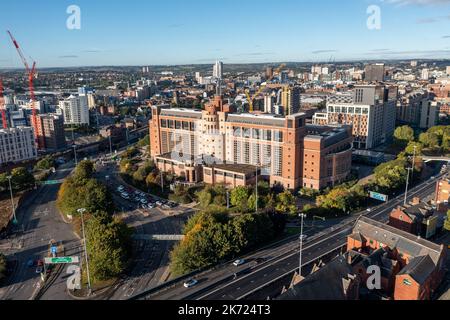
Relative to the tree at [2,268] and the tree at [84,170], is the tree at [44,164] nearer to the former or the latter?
the tree at [84,170]

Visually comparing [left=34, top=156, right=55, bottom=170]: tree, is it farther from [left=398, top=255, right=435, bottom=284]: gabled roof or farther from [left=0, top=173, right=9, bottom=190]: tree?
[left=398, top=255, right=435, bottom=284]: gabled roof

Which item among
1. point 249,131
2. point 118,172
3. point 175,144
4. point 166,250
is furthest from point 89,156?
point 166,250

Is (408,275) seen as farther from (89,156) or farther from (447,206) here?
(89,156)

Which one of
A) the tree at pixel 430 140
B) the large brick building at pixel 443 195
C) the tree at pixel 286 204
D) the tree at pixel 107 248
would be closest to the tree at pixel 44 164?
the tree at pixel 107 248

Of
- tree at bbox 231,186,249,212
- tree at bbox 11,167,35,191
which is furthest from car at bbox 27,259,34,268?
tree at bbox 11,167,35,191

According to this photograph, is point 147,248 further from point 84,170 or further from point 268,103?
point 268,103

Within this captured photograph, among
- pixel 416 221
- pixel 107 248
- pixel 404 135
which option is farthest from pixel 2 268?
pixel 404 135
